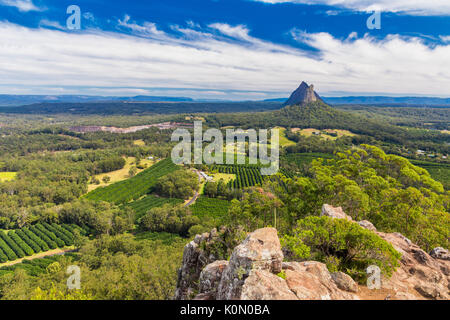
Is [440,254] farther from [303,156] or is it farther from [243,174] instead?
[303,156]

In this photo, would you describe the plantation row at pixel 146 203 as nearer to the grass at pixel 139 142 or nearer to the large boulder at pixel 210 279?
the large boulder at pixel 210 279

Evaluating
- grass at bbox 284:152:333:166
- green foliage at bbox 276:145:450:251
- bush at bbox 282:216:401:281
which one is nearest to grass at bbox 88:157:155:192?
grass at bbox 284:152:333:166

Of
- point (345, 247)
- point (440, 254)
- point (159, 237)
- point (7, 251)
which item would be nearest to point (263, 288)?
point (345, 247)

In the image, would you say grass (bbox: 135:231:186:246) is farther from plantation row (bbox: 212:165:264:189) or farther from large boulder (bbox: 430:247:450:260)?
large boulder (bbox: 430:247:450:260)

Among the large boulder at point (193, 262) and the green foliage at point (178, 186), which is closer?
the large boulder at point (193, 262)

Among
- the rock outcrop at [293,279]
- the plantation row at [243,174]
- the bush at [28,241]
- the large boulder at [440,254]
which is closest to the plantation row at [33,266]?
the bush at [28,241]

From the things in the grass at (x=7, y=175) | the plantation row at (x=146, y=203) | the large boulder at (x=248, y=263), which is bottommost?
the plantation row at (x=146, y=203)

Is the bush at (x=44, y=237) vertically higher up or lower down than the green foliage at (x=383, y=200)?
lower down
